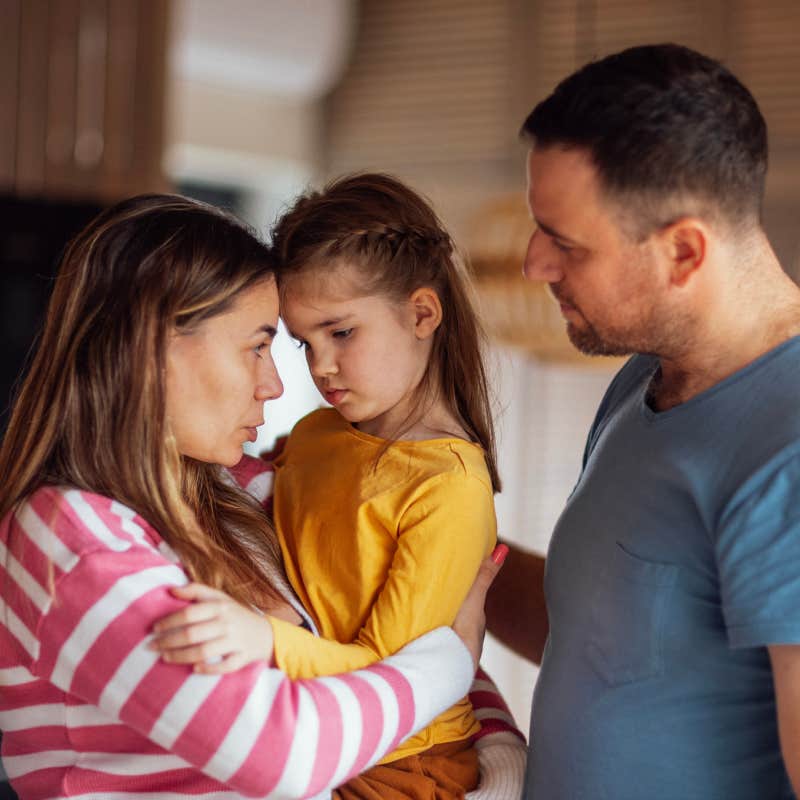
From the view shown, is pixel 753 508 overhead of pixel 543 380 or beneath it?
overhead

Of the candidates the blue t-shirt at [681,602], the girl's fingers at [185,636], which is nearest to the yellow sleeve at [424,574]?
the blue t-shirt at [681,602]

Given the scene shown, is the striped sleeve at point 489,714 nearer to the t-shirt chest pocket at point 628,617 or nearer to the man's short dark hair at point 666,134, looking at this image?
the t-shirt chest pocket at point 628,617

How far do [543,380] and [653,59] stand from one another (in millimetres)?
2784

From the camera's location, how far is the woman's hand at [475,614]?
1.40m

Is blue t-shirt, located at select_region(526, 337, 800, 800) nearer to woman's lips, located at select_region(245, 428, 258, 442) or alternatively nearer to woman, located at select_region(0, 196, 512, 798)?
woman, located at select_region(0, 196, 512, 798)

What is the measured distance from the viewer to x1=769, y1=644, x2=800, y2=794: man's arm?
3.53 feet

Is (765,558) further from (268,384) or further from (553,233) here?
(268,384)

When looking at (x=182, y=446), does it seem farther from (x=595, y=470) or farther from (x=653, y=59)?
(x=653, y=59)

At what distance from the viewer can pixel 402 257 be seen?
1524mm

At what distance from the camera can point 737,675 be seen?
47.3 inches

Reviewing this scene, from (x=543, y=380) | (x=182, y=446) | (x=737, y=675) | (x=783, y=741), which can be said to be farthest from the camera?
(x=543, y=380)

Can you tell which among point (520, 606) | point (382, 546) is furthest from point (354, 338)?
point (520, 606)

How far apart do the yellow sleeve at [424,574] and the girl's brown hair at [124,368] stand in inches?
5.9

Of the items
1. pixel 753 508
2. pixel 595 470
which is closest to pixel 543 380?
pixel 595 470
